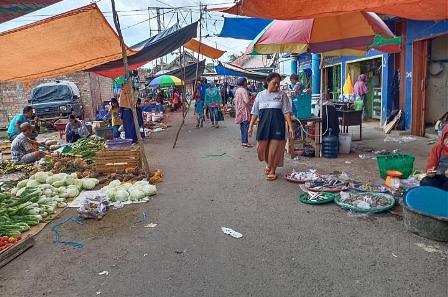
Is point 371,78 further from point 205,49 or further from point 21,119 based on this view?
point 21,119

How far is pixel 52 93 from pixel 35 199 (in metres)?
15.5

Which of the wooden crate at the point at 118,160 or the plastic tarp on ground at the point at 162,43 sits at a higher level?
the plastic tarp on ground at the point at 162,43

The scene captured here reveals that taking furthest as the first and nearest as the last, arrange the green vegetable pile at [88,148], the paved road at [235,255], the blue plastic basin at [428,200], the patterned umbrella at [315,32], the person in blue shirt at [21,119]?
the person in blue shirt at [21,119] → the green vegetable pile at [88,148] → the patterned umbrella at [315,32] → the blue plastic basin at [428,200] → the paved road at [235,255]

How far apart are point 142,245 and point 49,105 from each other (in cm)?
1691

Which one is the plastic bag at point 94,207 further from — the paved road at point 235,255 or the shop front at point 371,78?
the shop front at point 371,78

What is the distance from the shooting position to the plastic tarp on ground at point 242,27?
10109mm

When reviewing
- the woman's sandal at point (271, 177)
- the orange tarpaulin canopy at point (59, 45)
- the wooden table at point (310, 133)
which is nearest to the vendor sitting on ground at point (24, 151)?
the orange tarpaulin canopy at point (59, 45)

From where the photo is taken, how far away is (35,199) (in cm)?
623

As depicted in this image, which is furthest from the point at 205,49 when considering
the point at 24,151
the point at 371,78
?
the point at 24,151

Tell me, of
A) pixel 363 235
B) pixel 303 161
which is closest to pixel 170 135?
pixel 303 161

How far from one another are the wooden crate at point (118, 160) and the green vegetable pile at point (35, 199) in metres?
0.68

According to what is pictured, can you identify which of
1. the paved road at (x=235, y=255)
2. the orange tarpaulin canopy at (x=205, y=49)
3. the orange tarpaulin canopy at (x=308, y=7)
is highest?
the orange tarpaulin canopy at (x=205, y=49)

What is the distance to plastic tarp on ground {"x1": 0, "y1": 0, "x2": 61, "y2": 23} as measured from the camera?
3.48 metres

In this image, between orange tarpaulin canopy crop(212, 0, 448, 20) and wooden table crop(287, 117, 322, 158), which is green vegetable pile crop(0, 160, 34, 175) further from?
orange tarpaulin canopy crop(212, 0, 448, 20)
